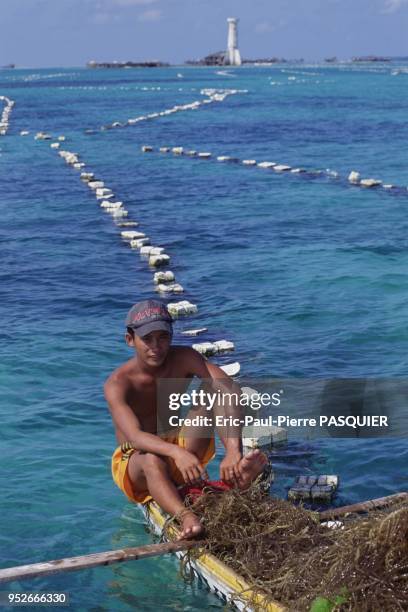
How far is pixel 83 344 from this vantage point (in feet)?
44.7

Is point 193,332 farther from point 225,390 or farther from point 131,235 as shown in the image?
point 131,235

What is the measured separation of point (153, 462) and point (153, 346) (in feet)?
2.69

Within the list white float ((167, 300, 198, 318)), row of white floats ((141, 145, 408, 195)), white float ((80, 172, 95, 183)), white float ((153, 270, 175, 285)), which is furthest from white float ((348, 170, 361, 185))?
white float ((167, 300, 198, 318))

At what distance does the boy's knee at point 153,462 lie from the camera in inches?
287

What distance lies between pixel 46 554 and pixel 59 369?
467 cm

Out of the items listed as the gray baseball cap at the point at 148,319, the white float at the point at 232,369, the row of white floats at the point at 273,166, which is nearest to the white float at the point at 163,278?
the white float at the point at 232,369

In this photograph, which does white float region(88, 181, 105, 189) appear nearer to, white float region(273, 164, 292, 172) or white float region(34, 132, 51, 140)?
white float region(273, 164, 292, 172)

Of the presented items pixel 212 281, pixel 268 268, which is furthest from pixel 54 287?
pixel 268 268

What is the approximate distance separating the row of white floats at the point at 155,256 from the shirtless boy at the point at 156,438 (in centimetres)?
502

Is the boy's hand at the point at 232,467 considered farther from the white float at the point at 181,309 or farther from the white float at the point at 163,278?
the white float at the point at 163,278

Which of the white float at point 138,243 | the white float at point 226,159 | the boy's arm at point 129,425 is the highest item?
the boy's arm at point 129,425

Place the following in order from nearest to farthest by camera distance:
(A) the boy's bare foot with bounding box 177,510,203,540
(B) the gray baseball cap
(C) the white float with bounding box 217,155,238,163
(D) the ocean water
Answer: (A) the boy's bare foot with bounding box 177,510,203,540 < (B) the gray baseball cap < (D) the ocean water < (C) the white float with bounding box 217,155,238,163

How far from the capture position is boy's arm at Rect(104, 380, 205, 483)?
711 cm

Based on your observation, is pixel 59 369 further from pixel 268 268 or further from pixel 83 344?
pixel 268 268
